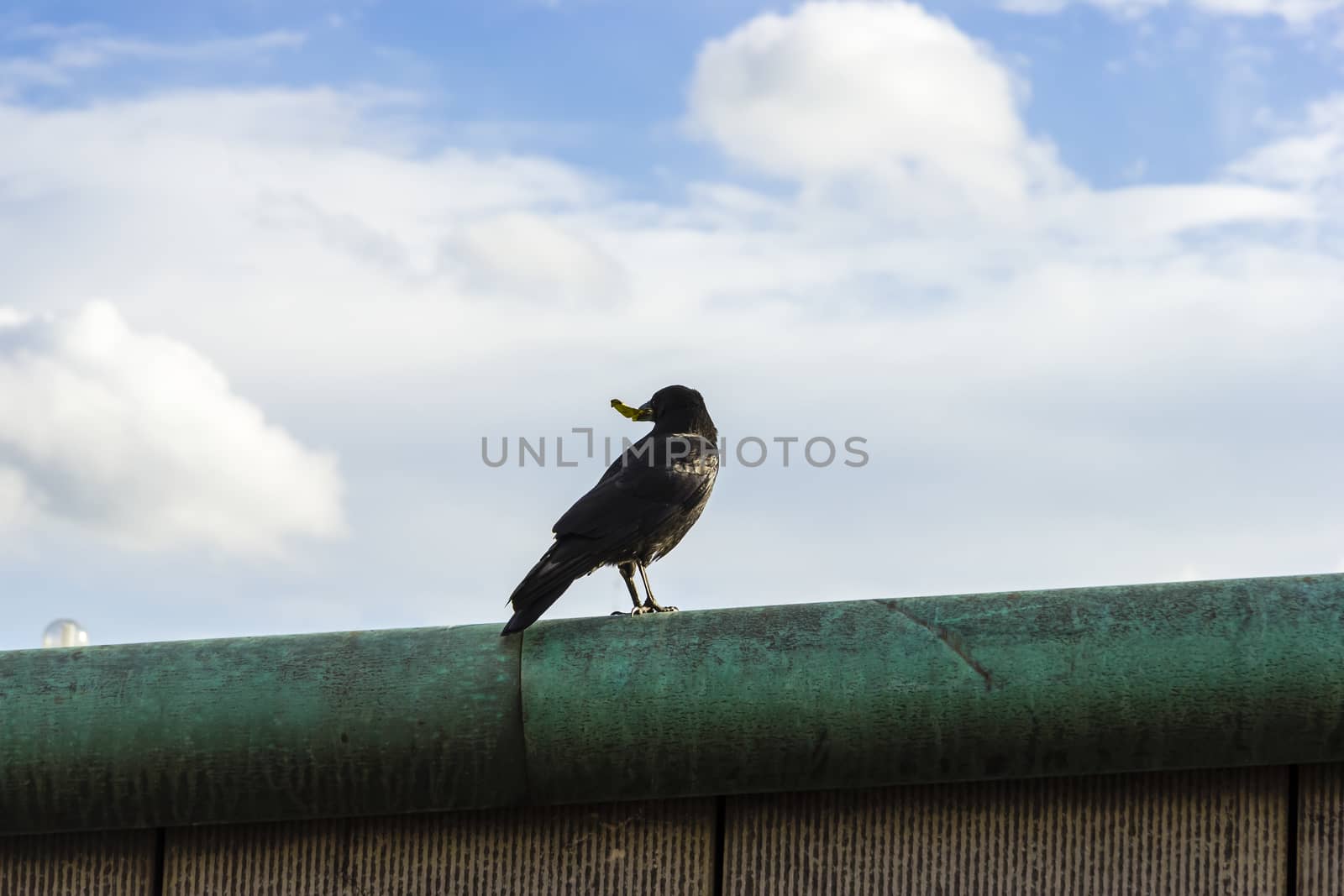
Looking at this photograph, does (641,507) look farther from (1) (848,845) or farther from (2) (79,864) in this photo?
(2) (79,864)

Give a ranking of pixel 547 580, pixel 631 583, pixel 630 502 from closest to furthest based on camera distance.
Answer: pixel 547 580 < pixel 630 502 < pixel 631 583

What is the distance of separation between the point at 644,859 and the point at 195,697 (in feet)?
3.16

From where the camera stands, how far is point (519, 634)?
2.95m

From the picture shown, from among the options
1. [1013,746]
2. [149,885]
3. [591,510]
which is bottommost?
[149,885]

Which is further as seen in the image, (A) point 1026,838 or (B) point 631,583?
(B) point 631,583

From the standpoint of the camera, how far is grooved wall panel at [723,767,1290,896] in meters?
2.86

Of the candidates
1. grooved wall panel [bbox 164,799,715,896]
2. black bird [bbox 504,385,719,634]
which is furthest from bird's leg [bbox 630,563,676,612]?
grooved wall panel [bbox 164,799,715,896]

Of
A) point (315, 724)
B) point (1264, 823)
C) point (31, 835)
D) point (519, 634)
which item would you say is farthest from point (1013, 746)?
point (31, 835)

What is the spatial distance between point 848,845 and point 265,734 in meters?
1.20

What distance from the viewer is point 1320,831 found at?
284cm

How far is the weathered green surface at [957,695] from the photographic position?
271 centimetres

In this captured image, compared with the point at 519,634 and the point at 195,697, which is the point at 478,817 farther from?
the point at 195,697

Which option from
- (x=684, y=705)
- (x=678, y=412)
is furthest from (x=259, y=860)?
(x=678, y=412)

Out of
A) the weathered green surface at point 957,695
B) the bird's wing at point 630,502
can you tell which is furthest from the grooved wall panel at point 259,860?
the bird's wing at point 630,502
